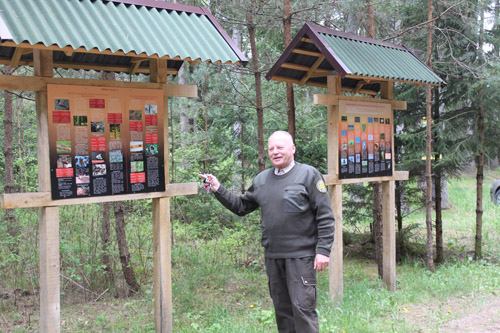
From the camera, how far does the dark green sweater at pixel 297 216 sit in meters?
4.07

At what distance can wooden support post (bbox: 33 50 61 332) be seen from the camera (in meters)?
4.19

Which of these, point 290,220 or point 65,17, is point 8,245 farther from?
point 290,220

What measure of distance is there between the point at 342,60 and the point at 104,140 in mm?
3082

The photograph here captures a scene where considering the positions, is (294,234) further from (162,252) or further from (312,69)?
(312,69)

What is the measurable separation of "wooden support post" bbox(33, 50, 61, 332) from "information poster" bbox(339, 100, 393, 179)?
380cm

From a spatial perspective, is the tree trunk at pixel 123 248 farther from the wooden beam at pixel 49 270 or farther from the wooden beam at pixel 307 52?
the wooden beam at pixel 307 52

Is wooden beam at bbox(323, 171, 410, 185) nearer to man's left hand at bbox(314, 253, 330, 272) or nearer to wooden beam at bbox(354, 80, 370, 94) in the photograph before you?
wooden beam at bbox(354, 80, 370, 94)

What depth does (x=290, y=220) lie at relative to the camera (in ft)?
13.4

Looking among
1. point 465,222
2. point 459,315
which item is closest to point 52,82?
point 459,315

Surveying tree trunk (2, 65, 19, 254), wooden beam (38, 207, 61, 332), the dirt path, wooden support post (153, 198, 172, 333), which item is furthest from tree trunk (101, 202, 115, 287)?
the dirt path

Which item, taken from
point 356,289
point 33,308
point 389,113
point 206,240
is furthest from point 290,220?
point 206,240

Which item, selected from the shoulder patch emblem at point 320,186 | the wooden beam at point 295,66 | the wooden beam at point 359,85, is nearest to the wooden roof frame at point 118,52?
the shoulder patch emblem at point 320,186

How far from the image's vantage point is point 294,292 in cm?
403

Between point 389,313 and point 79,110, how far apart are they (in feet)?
14.5
